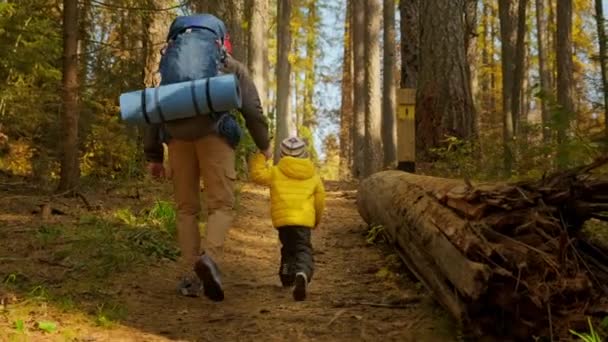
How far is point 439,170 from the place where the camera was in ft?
27.5

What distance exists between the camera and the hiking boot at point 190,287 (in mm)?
4871

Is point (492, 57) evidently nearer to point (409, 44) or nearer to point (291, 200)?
point (409, 44)

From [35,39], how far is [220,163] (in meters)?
5.43

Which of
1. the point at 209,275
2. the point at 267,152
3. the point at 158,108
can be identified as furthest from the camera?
the point at 267,152

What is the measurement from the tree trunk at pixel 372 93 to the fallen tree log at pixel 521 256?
46.6ft

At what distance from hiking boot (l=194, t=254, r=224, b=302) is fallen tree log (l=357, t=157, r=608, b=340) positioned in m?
1.54

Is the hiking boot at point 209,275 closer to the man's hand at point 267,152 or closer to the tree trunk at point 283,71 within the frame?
the man's hand at point 267,152

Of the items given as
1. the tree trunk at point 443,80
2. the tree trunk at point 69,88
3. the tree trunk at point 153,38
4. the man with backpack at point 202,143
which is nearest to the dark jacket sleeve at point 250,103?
the man with backpack at point 202,143

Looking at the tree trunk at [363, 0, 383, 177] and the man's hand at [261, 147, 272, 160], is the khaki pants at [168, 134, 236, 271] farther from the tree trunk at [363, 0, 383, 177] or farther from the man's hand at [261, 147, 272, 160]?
the tree trunk at [363, 0, 383, 177]

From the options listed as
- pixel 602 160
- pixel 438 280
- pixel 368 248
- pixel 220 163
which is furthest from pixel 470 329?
pixel 368 248

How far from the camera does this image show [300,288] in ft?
15.9

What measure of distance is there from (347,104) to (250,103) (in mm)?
31146

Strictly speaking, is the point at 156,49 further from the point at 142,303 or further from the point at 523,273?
the point at 523,273

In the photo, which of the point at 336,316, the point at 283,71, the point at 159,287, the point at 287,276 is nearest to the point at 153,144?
the point at 159,287
